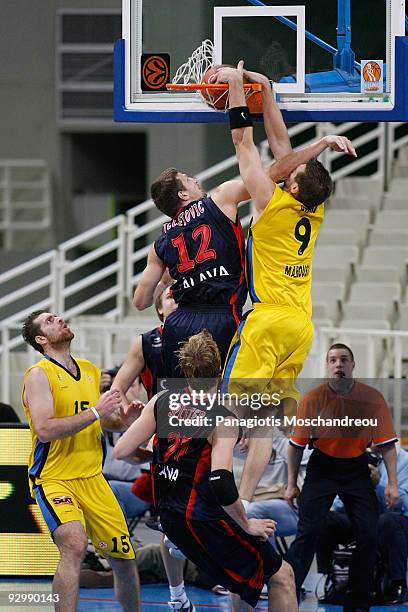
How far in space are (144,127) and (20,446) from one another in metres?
11.7

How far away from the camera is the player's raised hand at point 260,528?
7375mm

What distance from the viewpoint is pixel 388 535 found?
9.74 m

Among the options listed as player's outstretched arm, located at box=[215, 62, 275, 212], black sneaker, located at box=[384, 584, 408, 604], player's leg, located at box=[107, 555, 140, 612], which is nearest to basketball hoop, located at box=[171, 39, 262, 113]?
player's outstretched arm, located at box=[215, 62, 275, 212]

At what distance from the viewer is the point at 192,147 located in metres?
19.3

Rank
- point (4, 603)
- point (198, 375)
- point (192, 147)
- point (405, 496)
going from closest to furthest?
point (198, 375), point (4, 603), point (405, 496), point (192, 147)

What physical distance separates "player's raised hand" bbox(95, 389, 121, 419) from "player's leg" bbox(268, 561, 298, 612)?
1.44 m

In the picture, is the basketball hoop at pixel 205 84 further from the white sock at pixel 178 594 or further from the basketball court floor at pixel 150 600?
the basketball court floor at pixel 150 600

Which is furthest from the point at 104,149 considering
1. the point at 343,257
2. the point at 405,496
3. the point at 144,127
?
the point at 405,496

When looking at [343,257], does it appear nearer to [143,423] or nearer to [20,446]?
[20,446]

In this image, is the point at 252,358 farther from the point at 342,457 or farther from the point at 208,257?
the point at 342,457

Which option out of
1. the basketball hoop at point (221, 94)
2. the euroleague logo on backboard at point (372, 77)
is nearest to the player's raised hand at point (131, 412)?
the basketball hoop at point (221, 94)

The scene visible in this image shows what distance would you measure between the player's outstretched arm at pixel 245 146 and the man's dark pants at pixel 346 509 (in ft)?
7.79

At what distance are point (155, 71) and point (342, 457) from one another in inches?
120

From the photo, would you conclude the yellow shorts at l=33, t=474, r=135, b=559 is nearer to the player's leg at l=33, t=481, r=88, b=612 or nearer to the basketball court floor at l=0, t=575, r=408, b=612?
the player's leg at l=33, t=481, r=88, b=612
